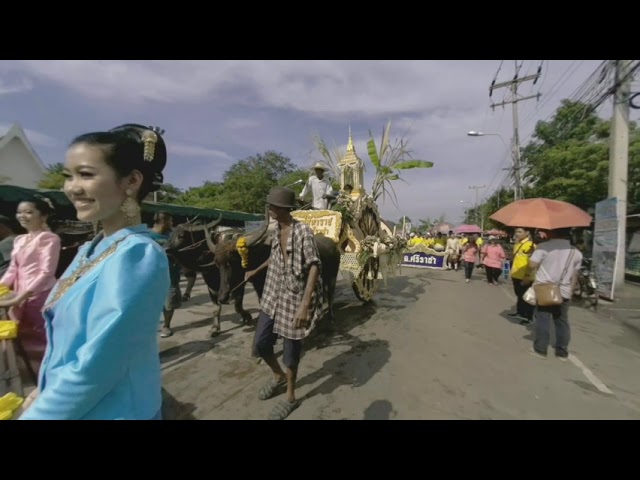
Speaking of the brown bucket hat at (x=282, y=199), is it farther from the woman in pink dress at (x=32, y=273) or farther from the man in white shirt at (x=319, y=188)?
the man in white shirt at (x=319, y=188)

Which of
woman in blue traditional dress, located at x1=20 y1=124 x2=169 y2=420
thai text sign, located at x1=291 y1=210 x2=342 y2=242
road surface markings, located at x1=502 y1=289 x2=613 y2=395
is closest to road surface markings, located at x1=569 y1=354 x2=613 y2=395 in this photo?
road surface markings, located at x1=502 y1=289 x2=613 y2=395

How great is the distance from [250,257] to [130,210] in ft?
10.7

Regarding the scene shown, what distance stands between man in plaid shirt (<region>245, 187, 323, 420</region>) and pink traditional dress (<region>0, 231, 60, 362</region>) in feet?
6.55

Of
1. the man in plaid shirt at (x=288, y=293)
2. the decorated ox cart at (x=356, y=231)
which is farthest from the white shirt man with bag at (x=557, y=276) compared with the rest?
the man in plaid shirt at (x=288, y=293)

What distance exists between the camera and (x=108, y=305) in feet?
2.93

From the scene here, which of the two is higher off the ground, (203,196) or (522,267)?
(203,196)

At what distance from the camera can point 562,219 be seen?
12.2 ft

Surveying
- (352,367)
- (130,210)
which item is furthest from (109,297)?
(352,367)

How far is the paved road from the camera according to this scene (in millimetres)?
2805

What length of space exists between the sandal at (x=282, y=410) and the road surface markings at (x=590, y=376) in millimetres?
3299

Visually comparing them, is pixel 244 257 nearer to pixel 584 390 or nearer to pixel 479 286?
pixel 584 390

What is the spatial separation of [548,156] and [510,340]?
1416 centimetres

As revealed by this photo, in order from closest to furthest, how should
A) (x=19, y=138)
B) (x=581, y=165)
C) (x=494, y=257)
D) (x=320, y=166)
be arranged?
1. (x=320, y=166)
2. (x=494, y=257)
3. (x=581, y=165)
4. (x=19, y=138)

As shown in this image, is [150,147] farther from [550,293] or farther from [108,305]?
[550,293]
